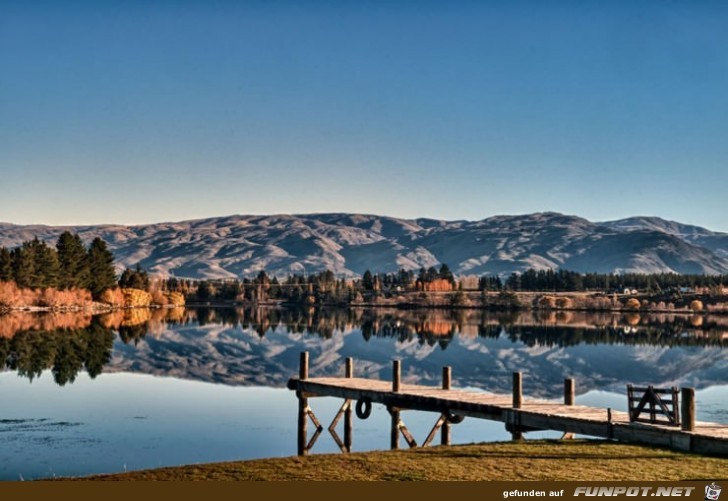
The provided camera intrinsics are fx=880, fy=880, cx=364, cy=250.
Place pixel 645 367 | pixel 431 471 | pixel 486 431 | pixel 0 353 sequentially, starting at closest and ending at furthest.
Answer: pixel 431 471
pixel 486 431
pixel 0 353
pixel 645 367

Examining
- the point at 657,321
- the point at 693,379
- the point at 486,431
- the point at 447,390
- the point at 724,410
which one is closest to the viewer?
the point at 447,390

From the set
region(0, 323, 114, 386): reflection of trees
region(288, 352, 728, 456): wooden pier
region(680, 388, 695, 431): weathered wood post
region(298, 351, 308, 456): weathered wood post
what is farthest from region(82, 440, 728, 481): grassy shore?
region(0, 323, 114, 386): reflection of trees

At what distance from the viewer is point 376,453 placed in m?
26.8

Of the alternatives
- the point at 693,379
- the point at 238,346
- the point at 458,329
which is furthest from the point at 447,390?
the point at 458,329

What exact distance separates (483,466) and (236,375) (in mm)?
48401

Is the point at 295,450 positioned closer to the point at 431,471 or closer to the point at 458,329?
the point at 431,471

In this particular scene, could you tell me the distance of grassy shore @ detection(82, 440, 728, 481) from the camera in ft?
74.8

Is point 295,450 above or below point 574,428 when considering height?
below

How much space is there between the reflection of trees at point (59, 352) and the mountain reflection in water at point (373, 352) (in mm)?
98

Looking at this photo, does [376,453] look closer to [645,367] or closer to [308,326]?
[645,367]

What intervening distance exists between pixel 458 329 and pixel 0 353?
261ft

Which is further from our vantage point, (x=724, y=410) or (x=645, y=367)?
(x=645, y=367)

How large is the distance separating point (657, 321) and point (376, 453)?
15375cm

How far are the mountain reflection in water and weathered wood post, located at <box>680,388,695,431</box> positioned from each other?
32150 millimetres
